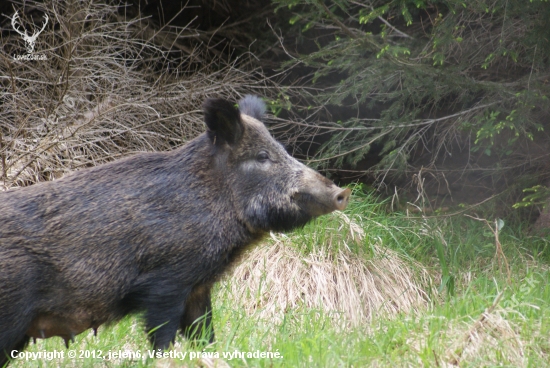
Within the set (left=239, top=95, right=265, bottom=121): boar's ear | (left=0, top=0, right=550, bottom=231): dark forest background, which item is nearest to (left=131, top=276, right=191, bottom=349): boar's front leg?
(left=239, top=95, right=265, bottom=121): boar's ear

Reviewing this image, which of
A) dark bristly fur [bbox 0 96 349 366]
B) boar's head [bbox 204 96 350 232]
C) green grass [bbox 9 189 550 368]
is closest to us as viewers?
green grass [bbox 9 189 550 368]

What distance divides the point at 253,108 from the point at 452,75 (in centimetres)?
191

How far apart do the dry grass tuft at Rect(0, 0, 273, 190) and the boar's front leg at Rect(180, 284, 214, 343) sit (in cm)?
250

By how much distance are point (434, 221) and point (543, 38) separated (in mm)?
1980

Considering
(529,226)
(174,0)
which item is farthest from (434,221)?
(174,0)

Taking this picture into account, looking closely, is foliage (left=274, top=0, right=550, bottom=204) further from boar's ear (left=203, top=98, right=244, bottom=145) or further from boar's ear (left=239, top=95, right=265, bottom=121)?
boar's ear (left=203, top=98, right=244, bottom=145)

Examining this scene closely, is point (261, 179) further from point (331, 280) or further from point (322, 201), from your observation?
point (331, 280)

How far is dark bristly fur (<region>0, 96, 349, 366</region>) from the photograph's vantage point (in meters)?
3.73

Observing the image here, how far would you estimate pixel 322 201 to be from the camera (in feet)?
13.4

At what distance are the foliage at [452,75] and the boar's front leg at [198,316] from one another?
7.91 ft

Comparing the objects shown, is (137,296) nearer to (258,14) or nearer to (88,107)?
(88,107)

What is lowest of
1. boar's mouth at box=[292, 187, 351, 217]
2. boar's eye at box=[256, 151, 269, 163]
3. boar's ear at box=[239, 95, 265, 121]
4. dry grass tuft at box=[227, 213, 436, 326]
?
dry grass tuft at box=[227, 213, 436, 326]

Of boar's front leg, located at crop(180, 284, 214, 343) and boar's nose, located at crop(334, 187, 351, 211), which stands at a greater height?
boar's nose, located at crop(334, 187, 351, 211)

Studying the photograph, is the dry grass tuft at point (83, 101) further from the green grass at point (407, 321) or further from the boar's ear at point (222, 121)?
the boar's ear at point (222, 121)
